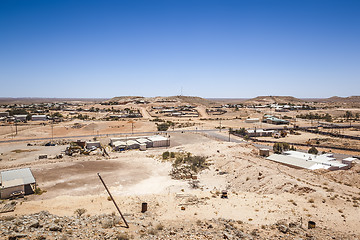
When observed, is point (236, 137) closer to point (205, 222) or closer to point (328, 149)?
point (328, 149)

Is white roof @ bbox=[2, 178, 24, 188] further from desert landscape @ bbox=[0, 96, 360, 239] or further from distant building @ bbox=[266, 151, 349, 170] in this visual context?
distant building @ bbox=[266, 151, 349, 170]

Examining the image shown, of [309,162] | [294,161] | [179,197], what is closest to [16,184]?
[179,197]

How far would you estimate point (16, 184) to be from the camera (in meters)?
25.4

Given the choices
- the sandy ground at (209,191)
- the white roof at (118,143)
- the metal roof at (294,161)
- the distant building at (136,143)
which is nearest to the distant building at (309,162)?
the metal roof at (294,161)

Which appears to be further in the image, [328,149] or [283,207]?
[328,149]

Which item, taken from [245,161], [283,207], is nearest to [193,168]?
[245,161]

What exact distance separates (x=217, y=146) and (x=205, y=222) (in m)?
31.8

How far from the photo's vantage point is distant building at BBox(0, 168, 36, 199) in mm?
24719

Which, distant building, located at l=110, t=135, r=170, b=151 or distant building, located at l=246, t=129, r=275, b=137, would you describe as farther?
distant building, located at l=246, t=129, r=275, b=137

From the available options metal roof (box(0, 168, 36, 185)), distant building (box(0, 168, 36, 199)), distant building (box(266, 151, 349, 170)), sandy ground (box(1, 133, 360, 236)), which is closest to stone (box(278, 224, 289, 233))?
sandy ground (box(1, 133, 360, 236))

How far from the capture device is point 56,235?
1311 cm

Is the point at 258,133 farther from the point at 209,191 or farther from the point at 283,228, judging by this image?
the point at 283,228

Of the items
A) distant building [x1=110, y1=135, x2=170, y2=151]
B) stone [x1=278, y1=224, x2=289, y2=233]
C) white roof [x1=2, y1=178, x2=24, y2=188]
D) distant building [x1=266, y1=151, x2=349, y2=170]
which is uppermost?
stone [x1=278, y1=224, x2=289, y2=233]

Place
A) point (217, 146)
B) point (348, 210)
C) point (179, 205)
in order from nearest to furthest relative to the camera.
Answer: point (348, 210)
point (179, 205)
point (217, 146)
